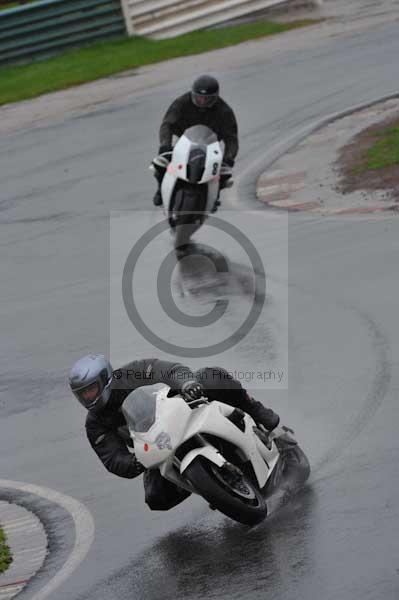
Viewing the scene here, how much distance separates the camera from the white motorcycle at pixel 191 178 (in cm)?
1427

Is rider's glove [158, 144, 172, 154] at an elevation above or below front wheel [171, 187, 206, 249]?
above

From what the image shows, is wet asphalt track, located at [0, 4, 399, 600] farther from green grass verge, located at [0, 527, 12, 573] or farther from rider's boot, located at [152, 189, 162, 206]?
rider's boot, located at [152, 189, 162, 206]

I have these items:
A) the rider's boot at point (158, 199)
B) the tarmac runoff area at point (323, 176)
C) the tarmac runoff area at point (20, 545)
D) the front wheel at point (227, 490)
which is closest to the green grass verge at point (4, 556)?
the tarmac runoff area at point (20, 545)

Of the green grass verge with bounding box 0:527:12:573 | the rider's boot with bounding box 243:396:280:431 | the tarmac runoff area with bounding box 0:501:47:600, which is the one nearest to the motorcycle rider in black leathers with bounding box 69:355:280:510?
the rider's boot with bounding box 243:396:280:431

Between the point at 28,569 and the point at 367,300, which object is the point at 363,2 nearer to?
the point at 367,300

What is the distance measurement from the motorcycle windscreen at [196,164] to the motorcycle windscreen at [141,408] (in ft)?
21.8

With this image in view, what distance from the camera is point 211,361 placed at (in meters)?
11.3

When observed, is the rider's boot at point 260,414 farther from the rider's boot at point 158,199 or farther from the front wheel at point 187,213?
the rider's boot at point 158,199

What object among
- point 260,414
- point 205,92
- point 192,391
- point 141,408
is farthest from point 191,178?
point 141,408

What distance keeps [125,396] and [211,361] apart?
10.0ft

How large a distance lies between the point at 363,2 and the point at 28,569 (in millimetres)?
24709

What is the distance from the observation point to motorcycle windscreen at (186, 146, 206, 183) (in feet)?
46.6

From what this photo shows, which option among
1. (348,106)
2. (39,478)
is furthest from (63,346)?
(348,106)

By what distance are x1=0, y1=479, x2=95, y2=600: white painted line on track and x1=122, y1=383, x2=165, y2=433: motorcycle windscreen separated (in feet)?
3.37
